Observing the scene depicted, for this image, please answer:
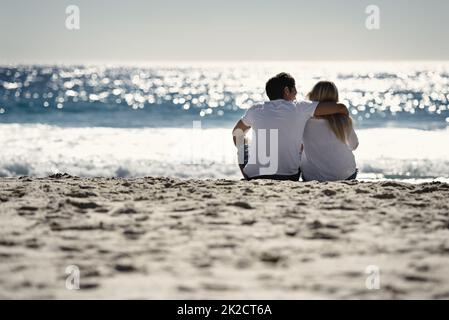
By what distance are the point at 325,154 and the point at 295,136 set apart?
432 millimetres

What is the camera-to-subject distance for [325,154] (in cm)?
596

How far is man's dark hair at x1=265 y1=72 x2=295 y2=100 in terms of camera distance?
5.62 metres

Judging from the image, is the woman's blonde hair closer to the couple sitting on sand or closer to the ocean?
the couple sitting on sand

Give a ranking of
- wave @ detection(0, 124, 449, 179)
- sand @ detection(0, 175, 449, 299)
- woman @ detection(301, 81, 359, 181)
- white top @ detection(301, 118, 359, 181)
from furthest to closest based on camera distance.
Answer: wave @ detection(0, 124, 449, 179) < white top @ detection(301, 118, 359, 181) < woman @ detection(301, 81, 359, 181) < sand @ detection(0, 175, 449, 299)

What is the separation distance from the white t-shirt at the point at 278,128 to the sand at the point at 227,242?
456 millimetres

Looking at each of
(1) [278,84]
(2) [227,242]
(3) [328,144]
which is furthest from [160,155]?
(2) [227,242]

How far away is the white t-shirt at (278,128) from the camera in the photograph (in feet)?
18.4

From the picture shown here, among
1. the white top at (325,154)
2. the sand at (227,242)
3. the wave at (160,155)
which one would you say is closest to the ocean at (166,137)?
the wave at (160,155)

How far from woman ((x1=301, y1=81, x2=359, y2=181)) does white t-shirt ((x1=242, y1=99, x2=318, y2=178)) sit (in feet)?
0.45

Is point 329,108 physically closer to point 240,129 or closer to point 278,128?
point 278,128

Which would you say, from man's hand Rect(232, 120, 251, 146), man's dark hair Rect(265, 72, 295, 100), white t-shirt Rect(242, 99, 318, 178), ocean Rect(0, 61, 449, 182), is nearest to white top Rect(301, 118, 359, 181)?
white t-shirt Rect(242, 99, 318, 178)

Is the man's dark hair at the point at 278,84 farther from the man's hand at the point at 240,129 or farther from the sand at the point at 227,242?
the sand at the point at 227,242

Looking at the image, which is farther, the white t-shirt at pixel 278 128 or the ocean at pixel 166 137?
the ocean at pixel 166 137

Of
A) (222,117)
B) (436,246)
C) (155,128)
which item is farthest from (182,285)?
(222,117)
